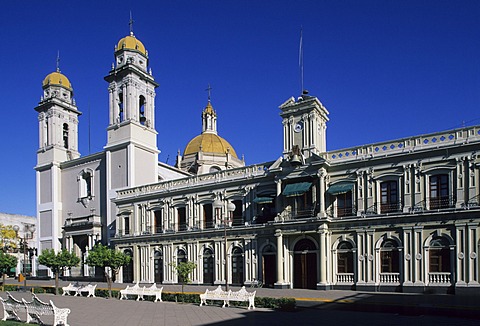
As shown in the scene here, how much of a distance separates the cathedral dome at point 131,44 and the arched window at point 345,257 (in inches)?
1168

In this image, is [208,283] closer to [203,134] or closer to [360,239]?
[360,239]

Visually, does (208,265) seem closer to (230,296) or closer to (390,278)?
(390,278)

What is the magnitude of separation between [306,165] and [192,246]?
38.3 ft

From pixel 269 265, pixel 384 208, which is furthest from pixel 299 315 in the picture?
pixel 269 265

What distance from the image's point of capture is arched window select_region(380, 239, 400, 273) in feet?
86.0

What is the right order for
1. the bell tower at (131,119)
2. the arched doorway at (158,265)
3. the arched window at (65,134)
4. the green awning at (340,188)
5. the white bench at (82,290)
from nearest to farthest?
the white bench at (82,290), the green awning at (340,188), the arched doorway at (158,265), the bell tower at (131,119), the arched window at (65,134)

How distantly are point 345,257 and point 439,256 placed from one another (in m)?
5.56

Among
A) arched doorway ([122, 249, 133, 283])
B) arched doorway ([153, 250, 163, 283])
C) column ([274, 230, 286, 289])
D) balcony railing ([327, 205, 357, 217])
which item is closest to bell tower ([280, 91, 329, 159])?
balcony railing ([327, 205, 357, 217])

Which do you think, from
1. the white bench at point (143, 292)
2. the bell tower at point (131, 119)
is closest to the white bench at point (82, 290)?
the white bench at point (143, 292)

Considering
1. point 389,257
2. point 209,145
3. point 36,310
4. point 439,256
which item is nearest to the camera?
point 36,310

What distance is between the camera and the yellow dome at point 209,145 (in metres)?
64.2

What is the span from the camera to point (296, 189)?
2905 centimetres

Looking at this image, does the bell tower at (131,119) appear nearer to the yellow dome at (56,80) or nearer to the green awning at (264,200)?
the yellow dome at (56,80)

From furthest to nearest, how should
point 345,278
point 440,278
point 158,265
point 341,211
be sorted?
1. point 158,265
2. point 341,211
3. point 345,278
4. point 440,278
